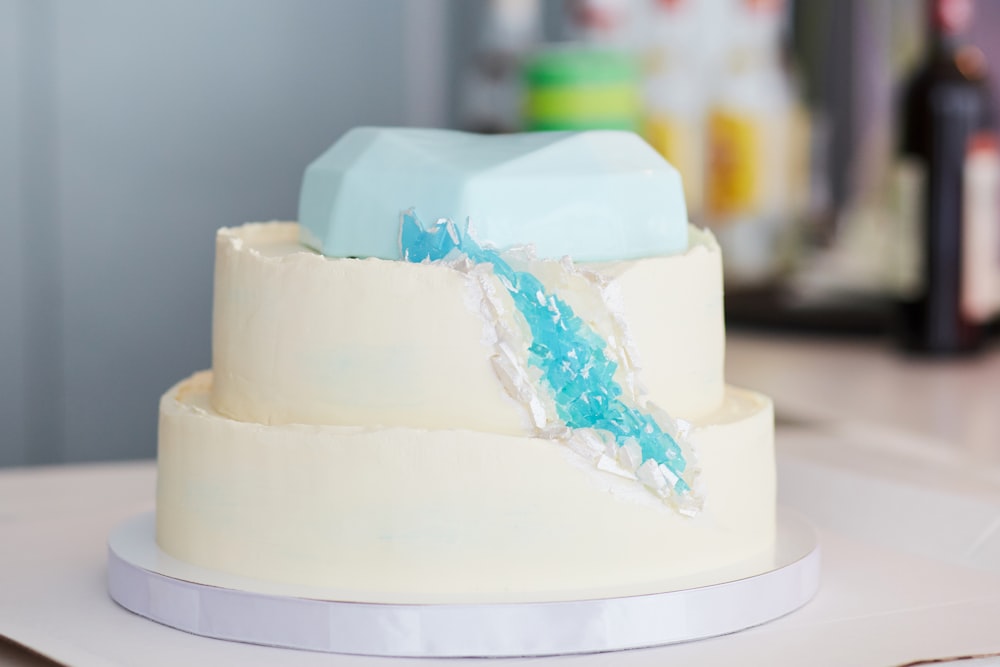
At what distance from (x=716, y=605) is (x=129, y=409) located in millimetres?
1726

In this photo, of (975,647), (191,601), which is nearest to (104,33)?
(191,601)

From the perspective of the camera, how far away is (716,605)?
686 millimetres

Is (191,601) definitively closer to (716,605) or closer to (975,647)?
(716,605)

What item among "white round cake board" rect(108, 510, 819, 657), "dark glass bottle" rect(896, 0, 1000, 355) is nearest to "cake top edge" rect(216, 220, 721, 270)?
"white round cake board" rect(108, 510, 819, 657)

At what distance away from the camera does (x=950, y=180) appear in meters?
1.78

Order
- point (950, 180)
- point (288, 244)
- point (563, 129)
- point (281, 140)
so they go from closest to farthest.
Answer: point (288, 244), point (563, 129), point (950, 180), point (281, 140)

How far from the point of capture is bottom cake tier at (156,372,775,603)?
2.22 ft

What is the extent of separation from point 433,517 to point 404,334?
0.31 feet

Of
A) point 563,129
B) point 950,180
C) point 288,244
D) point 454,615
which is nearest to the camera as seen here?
point 454,615

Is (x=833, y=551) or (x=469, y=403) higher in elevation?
(x=469, y=403)

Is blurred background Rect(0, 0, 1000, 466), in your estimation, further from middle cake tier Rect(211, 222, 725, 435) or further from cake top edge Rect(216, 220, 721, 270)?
middle cake tier Rect(211, 222, 725, 435)

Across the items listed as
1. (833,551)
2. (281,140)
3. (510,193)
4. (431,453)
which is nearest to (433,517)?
(431,453)

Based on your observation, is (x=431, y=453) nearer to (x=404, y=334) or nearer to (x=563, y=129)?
(x=404, y=334)

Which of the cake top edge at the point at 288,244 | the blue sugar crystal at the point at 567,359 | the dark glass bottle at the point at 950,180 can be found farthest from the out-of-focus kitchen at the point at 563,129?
the blue sugar crystal at the point at 567,359
